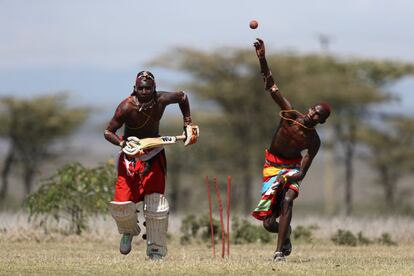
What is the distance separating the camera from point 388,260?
15.0m

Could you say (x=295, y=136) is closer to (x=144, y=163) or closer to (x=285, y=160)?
(x=285, y=160)

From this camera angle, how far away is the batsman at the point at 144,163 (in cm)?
1369

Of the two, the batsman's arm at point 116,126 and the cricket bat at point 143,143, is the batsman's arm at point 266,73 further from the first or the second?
the batsman's arm at point 116,126

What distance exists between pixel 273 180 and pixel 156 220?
1.51 meters

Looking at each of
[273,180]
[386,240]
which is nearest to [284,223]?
[273,180]

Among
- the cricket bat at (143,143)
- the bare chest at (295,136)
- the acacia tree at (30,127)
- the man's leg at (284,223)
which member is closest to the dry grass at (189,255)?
the man's leg at (284,223)

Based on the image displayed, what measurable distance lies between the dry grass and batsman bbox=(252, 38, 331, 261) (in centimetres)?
50

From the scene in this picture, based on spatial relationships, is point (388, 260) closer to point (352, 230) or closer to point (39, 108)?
point (352, 230)

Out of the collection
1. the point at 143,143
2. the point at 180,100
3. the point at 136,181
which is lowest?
the point at 136,181

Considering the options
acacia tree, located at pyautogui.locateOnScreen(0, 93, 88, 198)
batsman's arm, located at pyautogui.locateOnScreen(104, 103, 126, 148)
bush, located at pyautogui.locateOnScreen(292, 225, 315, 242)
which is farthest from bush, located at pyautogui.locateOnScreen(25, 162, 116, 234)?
acacia tree, located at pyautogui.locateOnScreen(0, 93, 88, 198)

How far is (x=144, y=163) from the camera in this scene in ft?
45.6

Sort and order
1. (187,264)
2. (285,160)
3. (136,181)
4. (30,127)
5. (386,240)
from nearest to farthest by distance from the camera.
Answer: (187,264) < (136,181) < (285,160) < (386,240) < (30,127)

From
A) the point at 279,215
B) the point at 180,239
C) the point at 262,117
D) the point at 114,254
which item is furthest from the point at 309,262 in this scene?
the point at 262,117

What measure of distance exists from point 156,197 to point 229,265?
153 cm
